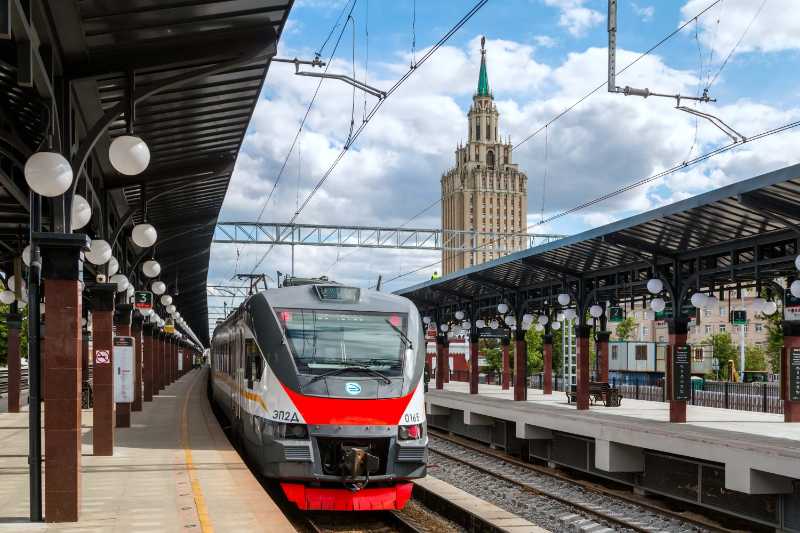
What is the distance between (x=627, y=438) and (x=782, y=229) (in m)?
4.80

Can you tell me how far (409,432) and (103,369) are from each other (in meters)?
6.12

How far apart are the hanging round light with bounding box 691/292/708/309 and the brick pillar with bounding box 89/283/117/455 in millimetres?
12200

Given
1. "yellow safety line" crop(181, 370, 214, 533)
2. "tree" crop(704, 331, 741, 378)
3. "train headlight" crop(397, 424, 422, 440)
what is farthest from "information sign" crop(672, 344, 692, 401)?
"tree" crop(704, 331, 741, 378)

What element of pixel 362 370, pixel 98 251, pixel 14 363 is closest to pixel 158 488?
pixel 362 370

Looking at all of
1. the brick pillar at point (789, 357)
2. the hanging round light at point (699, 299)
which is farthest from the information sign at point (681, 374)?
the brick pillar at point (789, 357)

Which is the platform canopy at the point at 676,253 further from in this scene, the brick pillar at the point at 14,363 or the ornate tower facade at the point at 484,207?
the ornate tower facade at the point at 484,207

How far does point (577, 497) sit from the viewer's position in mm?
16094

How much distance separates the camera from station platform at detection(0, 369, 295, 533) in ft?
29.8

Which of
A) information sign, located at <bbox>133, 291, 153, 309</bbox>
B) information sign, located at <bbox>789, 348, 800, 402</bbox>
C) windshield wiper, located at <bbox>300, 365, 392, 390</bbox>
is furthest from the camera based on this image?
information sign, located at <bbox>133, 291, 153, 309</bbox>

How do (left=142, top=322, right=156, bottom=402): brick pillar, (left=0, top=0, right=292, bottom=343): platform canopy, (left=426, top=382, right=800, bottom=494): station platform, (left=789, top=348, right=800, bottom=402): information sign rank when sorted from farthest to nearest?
(left=142, top=322, right=156, bottom=402): brick pillar < (left=789, top=348, right=800, bottom=402): information sign < (left=426, top=382, right=800, bottom=494): station platform < (left=0, top=0, right=292, bottom=343): platform canopy

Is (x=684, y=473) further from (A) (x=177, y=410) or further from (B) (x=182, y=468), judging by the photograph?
(A) (x=177, y=410)

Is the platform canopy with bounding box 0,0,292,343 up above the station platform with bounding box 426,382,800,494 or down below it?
above

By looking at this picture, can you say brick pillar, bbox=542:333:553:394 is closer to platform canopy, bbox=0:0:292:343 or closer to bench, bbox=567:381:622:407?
bench, bbox=567:381:622:407

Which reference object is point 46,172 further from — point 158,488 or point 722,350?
Result: point 722,350
